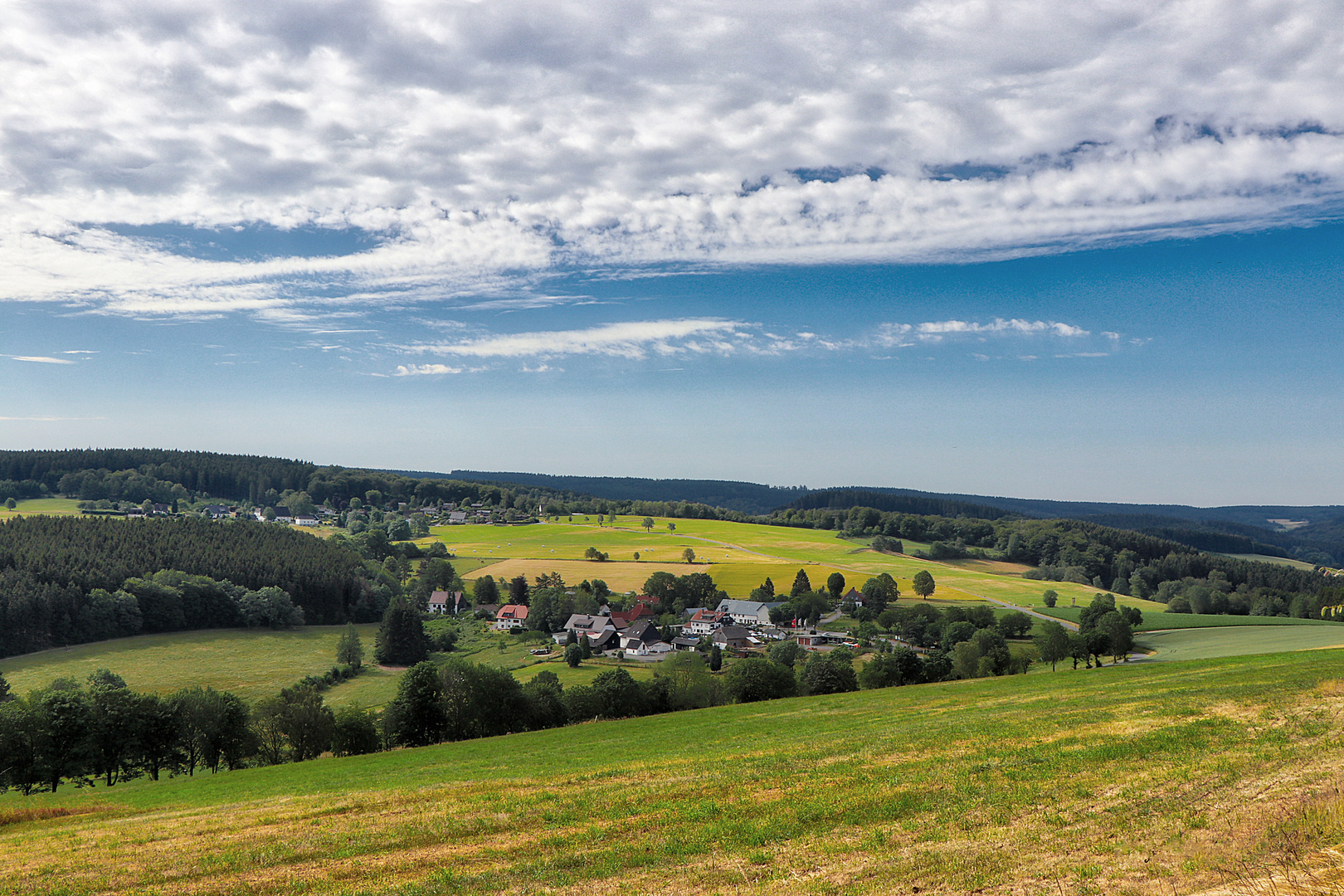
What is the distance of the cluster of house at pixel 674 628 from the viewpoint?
87375 mm

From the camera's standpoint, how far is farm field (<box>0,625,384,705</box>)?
68.9 meters

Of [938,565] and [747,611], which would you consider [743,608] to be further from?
[938,565]

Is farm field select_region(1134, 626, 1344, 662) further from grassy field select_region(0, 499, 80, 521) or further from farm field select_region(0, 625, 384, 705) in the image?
grassy field select_region(0, 499, 80, 521)

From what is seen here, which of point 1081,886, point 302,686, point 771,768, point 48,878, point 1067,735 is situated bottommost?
point 302,686

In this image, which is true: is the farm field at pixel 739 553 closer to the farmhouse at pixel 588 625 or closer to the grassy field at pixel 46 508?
the farmhouse at pixel 588 625

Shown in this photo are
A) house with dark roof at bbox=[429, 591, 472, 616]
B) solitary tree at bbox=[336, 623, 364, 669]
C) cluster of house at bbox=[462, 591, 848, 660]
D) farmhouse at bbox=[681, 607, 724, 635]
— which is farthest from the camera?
house with dark roof at bbox=[429, 591, 472, 616]

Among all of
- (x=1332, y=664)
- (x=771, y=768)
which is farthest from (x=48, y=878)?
(x=1332, y=664)

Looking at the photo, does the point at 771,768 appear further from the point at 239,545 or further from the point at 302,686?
the point at 239,545

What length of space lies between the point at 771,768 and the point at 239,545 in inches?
4999

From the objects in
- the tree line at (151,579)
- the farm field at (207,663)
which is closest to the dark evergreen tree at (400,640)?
the farm field at (207,663)

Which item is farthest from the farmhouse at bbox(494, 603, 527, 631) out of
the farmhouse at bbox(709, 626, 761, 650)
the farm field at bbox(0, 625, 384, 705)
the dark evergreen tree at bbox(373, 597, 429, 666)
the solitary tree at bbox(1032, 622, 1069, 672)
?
the solitary tree at bbox(1032, 622, 1069, 672)

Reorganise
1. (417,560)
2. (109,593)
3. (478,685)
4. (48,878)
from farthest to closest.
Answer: (417,560) < (109,593) < (478,685) < (48,878)

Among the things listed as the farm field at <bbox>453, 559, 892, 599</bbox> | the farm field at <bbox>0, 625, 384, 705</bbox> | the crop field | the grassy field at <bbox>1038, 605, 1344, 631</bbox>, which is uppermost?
the crop field

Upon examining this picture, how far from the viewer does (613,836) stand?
13219 millimetres
